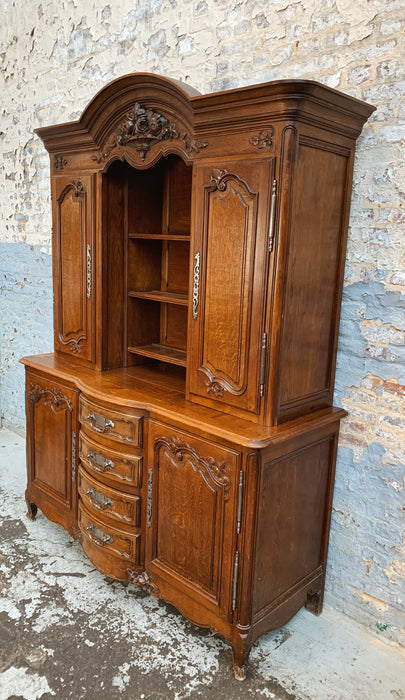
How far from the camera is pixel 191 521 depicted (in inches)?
91.2

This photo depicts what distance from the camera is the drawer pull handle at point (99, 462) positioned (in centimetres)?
259

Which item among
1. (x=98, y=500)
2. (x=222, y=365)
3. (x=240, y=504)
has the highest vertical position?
(x=222, y=365)

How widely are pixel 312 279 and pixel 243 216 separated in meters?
0.39

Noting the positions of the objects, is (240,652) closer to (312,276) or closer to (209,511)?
(209,511)

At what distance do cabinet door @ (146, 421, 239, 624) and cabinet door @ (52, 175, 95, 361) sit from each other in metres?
0.93

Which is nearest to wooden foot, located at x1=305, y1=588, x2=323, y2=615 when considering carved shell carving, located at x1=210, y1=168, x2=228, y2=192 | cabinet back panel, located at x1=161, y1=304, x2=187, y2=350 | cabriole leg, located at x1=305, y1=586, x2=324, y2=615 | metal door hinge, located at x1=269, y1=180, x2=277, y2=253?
cabriole leg, located at x1=305, y1=586, x2=324, y2=615

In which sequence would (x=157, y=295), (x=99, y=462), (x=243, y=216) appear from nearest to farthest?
(x=243, y=216) → (x=99, y=462) → (x=157, y=295)

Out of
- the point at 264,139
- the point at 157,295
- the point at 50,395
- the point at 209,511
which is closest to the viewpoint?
the point at 264,139

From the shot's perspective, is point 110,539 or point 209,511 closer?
point 209,511

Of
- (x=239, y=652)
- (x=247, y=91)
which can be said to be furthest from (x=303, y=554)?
(x=247, y=91)

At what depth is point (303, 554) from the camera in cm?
243

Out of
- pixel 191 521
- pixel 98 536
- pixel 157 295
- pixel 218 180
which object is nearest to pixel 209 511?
pixel 191 521

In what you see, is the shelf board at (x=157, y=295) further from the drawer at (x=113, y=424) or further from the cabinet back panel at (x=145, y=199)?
the drawer at (x=113, y=424)

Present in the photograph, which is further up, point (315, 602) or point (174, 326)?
point (174, 326)
